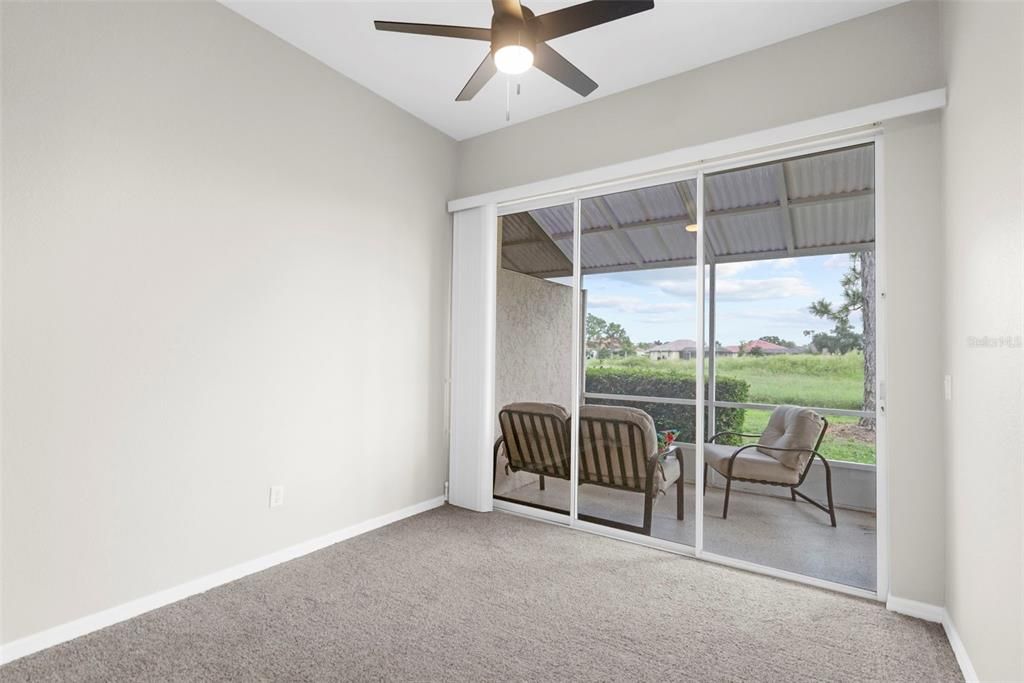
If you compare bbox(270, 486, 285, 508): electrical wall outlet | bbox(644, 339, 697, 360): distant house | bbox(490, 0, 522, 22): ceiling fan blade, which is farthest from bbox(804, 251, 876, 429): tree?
bbox(270, 486, 285, 508): electrical wall outlet

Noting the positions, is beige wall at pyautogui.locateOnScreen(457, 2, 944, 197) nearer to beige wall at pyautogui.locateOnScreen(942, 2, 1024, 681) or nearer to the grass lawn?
beige wall at pyautogui.locateOnScreen(942, 2, 1024, 681)

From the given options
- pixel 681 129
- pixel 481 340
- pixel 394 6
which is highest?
pixel 394 6

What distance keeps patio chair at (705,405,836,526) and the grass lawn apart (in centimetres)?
5

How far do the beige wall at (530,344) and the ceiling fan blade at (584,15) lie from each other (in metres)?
1.87

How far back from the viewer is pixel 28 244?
1968mm

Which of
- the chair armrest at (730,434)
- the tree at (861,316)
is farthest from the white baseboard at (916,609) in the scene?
the chair armrest at (730,434)

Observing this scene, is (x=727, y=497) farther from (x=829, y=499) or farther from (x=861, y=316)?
(x=861, y=316)

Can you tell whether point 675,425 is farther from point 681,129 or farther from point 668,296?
point 681,129

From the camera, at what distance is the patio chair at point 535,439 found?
11.9ft

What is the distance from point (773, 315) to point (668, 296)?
0.62 meters

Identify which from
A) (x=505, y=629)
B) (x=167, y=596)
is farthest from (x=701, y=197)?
(x=167, y=596)

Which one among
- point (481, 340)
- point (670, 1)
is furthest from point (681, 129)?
point (481, 340)

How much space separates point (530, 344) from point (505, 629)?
205 cm

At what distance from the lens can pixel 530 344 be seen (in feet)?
12.6
